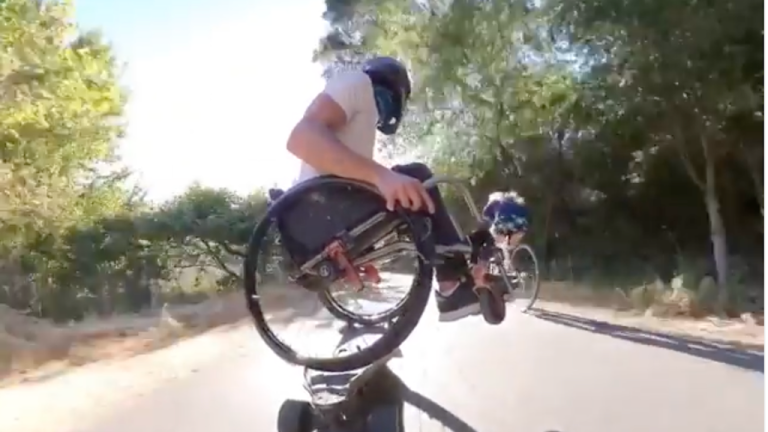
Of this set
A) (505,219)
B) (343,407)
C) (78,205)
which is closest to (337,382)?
(343,407)

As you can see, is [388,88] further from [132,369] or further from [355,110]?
[132,369]

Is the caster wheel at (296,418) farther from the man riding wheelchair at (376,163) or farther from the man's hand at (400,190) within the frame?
the man's hand at (400,190)

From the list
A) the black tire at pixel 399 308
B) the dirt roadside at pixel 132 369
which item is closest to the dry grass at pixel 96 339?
the dirt roadside at pixel 132 369

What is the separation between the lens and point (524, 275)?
0.94 m

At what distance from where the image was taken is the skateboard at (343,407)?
0.82m

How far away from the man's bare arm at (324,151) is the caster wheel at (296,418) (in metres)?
0.32

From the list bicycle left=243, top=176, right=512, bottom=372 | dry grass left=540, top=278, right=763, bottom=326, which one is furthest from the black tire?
dry grass left=540, top=278, right=763, bottom=326

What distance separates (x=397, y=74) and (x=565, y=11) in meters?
0.86

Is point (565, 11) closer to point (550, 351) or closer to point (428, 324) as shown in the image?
point (550, 351)

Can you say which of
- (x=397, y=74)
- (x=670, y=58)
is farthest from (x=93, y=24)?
(x=670, y=58)

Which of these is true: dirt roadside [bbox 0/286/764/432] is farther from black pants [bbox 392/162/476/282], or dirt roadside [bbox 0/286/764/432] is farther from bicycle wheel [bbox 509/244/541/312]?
black pants [bbox 392/162/476/282]

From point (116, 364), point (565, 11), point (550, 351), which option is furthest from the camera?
point (565, 11)

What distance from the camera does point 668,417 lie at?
84 cm

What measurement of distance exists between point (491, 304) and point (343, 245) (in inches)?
8.1
